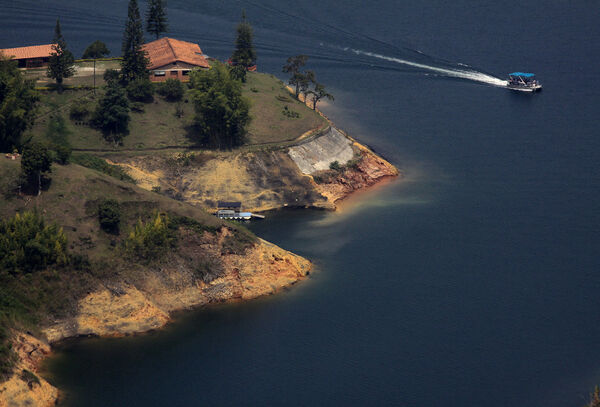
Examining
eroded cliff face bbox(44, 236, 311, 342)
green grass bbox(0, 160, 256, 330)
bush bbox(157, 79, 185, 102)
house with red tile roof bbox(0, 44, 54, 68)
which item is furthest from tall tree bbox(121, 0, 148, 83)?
eroded cliff face bbox(44, 236, 311, 342)

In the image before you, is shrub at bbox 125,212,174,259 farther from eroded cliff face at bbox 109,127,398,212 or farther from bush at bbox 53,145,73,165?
eroded cliff face at bbox 109,127,398,212

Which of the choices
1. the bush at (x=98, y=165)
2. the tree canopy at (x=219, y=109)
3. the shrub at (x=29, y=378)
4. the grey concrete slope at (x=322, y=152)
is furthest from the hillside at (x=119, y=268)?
the tree canopy at (x=219, y=109)

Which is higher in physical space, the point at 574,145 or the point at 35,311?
the point at 574,145

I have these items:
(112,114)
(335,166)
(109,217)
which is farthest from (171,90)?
(109,217)

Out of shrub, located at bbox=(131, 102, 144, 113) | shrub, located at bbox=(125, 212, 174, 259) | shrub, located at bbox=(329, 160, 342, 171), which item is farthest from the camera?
shrub, located at bbox=(131, 102, 144, 113)

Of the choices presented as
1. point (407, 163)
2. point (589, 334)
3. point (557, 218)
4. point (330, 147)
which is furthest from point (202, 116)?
point (589, 334)

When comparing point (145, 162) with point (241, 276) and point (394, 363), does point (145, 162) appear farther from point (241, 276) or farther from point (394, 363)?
point (394, 363)
